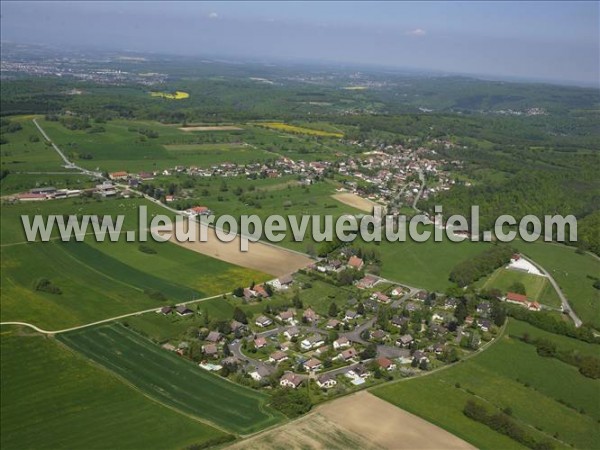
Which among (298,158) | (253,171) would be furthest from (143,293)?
(298,158)

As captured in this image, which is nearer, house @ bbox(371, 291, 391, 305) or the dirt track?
house @ bbox(371, 291, 391, 305)

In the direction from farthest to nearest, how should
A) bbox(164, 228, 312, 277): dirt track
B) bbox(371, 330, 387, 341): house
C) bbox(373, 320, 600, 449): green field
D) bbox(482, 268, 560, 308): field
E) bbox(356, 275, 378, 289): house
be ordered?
bbox(164, 228, 312, 277): dirt track, bbox(356, 275, 378, 289): house, bbox(482, 268, 560, 308): field, bbox(371, 330, 387, 341): house, bbox(373, 320, 600, 449): green field

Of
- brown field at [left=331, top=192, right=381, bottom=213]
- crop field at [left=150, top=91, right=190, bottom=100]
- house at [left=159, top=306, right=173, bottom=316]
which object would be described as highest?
crop field at [left=150, top=91, right=190, bottom=100]

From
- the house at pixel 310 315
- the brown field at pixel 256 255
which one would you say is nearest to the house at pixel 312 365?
the house at pixel 310 315

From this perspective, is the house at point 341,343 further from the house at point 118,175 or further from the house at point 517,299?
the house at point 118,175

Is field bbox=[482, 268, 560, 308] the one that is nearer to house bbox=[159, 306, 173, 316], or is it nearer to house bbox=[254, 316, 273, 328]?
house bbox=[254, 316, 273, 328]

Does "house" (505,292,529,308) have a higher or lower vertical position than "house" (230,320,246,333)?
higher

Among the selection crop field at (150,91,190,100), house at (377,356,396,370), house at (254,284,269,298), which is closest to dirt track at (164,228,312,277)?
house at (254,284,269,298)
